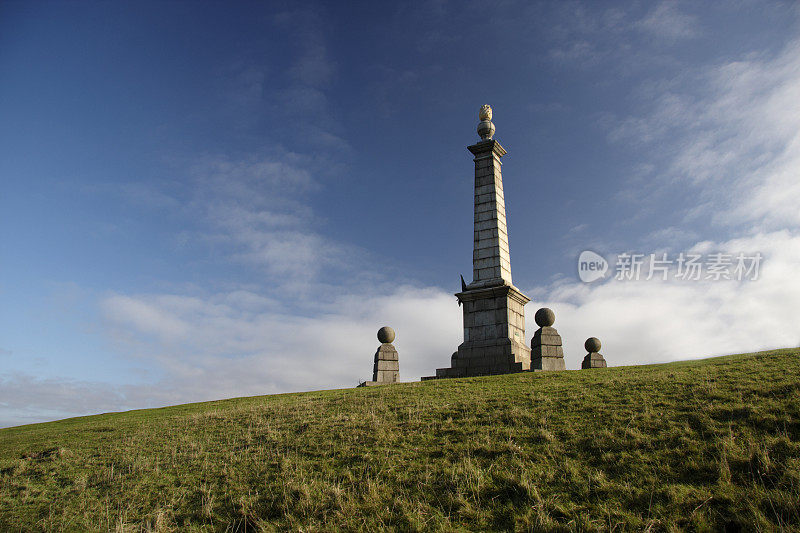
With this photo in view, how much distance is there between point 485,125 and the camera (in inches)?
1001

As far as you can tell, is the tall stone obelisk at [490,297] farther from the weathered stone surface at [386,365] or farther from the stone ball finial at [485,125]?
the weathered stone surface at [386,365]

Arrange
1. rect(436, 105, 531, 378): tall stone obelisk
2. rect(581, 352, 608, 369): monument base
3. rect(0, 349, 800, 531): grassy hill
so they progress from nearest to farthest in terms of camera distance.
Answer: rect(0, 349, 800, 531): grassy hill < rect(436, 105, 531, 378): tall stone obelisk < rect(581, 352, 608, 369): monument base

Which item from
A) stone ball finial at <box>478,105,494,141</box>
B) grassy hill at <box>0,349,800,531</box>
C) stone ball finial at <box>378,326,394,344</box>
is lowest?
grassy hill at <box>0,349,800,531</box>

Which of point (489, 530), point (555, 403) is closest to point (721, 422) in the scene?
point (555, 403)

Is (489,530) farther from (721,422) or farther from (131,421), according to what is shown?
(131,421)

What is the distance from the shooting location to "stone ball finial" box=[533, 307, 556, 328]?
21.5 m

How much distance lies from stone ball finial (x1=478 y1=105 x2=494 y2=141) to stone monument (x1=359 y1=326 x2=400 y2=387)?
38.2ft

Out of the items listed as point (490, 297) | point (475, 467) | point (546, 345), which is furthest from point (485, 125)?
point (475, 467)

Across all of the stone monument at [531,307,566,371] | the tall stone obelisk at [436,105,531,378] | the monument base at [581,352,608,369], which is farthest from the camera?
the monument base at [581,352,608,369]

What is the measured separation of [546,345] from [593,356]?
406 cm

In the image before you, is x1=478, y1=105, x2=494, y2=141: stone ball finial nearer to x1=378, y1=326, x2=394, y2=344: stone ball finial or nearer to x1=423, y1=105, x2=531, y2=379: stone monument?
x1=423, y1=105, x2=531, y2=379: stone monument

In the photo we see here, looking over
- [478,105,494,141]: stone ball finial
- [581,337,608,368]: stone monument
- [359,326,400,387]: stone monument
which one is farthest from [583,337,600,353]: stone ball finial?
[478,105,494,141]: stone ball finial

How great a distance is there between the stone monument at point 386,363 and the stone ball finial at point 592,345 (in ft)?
31.1

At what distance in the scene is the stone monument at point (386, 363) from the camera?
76.0 ft
